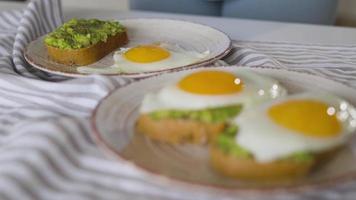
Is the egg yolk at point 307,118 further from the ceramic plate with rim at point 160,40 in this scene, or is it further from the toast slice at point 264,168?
the ceramic plate with rim at point 160,40

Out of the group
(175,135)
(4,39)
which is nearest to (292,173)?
(175,135)

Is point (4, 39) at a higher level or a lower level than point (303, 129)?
lower

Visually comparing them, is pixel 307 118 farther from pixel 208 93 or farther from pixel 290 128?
pixel 208 93

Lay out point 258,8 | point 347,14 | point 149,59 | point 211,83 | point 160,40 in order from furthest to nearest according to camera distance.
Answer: point 347,14 < point 258,8 < point 160,40 < point 149,59 < point 211,83

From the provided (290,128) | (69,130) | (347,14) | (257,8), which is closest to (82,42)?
(69,130)

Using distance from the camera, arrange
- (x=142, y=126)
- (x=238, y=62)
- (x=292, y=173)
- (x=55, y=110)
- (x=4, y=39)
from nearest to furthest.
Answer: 1. (x=292, y=173)
2. (x=142, y=126)
3. (x=55, y=110)
4. (x=238, y=62)
5. (x=4, y=39)

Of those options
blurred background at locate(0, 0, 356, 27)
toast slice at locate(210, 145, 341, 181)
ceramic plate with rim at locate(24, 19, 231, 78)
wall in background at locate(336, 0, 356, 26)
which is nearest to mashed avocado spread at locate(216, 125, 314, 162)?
toast slice at locate(210, 145, 341, 181)

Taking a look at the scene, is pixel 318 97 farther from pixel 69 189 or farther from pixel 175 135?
pixel 69 189
